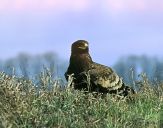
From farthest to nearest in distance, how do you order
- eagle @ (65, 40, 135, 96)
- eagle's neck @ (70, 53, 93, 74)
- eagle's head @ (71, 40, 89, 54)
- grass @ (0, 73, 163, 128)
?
eagle's head @ (71, 40, 89, 54) → eagle's neck @ (70, 53, 93, 74) → eagle @ (65, 40, 135, 96) → grass @ (0, 73, 163, 128)

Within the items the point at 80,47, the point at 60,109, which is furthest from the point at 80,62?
the point at 60,109

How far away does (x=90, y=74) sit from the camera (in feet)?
37.7

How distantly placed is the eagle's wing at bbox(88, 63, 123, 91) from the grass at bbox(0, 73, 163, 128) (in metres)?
1.17

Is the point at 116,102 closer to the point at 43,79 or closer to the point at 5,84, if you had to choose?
the point at 43,79

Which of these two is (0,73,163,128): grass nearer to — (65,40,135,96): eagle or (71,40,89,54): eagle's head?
(65,40,135,96): eagle

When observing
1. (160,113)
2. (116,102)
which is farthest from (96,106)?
(160,113)

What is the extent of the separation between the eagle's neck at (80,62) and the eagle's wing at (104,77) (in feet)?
0.35

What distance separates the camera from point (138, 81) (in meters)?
11.8

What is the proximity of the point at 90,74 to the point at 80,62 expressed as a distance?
0.40 metres

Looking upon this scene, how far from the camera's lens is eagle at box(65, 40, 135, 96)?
1137 centimetres

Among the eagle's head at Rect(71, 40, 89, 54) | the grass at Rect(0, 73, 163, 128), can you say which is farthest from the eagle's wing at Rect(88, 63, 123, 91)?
the grass at Rect(0, 73, 163, 128)

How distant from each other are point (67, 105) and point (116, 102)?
95 cm

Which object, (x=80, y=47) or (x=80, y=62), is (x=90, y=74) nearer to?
(x=80, y=62)

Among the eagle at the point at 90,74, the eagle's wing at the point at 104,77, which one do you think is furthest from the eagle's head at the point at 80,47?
the eagle's wing at the point at 104,77
